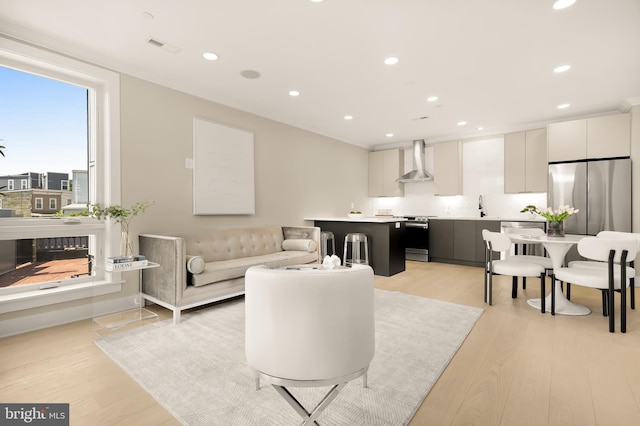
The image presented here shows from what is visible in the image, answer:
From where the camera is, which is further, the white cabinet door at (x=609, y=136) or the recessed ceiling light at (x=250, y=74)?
the white cabinet door at (x=609, y=136)

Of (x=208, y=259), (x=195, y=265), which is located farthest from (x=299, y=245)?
(x=195, y=265)

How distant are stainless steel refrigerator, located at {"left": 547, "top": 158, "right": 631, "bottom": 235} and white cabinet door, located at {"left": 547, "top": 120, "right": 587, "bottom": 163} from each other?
0.43 feet

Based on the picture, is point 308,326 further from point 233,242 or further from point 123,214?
point 233,242

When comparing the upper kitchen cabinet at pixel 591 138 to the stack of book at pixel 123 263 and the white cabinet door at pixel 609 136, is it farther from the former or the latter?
the stack of book at pixel 123 263

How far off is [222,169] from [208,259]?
1.30 meters

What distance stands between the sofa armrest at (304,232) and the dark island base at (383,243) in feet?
2.75

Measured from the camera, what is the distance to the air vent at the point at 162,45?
289 centimetres

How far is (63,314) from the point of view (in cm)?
304

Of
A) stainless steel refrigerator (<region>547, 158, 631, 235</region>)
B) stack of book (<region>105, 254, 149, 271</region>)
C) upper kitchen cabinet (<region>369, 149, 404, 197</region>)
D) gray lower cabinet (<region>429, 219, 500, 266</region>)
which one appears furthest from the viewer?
upper kitchen cabinet (<region>369, 149, 404, 197</region>)

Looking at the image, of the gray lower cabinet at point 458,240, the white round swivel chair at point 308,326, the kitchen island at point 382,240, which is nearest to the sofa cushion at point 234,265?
the kitchen island at point 382,240

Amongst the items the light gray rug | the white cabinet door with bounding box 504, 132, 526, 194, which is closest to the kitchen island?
the light gray rug

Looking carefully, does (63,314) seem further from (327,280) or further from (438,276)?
(438,276)

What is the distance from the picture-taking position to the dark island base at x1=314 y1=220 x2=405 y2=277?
504cm

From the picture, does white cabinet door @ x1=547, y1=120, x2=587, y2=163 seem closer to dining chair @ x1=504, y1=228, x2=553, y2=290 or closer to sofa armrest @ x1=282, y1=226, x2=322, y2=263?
dining chair @ x1=504, y1=228, x2=553, y2=290
